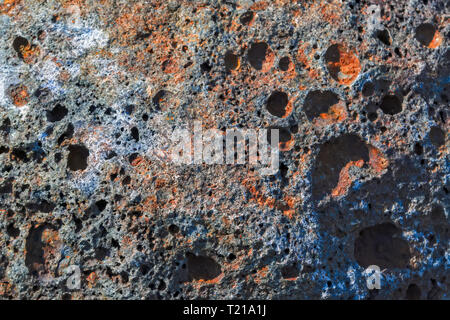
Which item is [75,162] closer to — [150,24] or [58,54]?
[58,54]

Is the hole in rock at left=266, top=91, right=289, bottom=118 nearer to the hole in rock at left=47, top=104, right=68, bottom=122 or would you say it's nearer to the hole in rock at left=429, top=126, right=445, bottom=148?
the hole in rock at left=429, top=126, right=445, bottom=148

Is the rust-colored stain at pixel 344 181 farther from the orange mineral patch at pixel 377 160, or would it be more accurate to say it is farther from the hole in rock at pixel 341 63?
the hole in rock at pixel 341 63

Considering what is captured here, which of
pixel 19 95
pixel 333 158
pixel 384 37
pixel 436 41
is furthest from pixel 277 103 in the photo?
pixel 19 95

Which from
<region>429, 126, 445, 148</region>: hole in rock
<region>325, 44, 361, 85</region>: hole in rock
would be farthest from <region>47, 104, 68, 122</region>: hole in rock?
<region>429, 126, 445, 148</region>: hole in rock

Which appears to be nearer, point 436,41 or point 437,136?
point 437,136

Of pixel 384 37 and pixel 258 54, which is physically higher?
pixel 384 37

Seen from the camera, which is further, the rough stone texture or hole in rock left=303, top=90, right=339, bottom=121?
hole in rock left=303, top=90, right=339, bottom=121

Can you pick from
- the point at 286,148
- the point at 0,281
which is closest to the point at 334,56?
the point at 286,148

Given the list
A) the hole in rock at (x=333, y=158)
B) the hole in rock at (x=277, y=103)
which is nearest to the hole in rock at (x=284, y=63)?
the hole in rock at (x=277, y=103)

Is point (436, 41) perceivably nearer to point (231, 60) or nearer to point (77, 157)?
point (231, 60)
